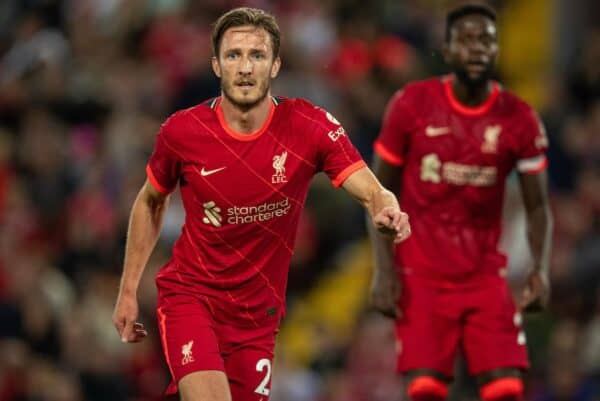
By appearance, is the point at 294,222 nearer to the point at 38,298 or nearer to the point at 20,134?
the point at 38,298

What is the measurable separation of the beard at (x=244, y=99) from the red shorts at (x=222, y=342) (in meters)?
0.93

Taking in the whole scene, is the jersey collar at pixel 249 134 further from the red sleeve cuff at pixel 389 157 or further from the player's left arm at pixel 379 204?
the red sleeve cuff at pixel 389 157

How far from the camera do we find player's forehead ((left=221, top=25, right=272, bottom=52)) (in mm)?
6836

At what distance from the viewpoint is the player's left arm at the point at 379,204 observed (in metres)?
6.24

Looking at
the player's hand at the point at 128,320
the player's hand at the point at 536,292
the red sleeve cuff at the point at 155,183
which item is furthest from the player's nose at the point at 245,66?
the player's hand at the point at 536,292

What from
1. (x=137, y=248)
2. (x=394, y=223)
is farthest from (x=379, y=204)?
(x=137, y=248)

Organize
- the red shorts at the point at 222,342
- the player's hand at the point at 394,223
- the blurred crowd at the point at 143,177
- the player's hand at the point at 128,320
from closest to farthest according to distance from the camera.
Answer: the player's hand at the point at 394,223 → the red shorts at the point at 222,342 → the player's hand at the point at 128,320 → the blurred crowd at the point at 143,177

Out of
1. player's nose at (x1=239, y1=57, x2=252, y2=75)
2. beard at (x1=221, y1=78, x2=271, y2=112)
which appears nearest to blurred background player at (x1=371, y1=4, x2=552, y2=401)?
beard at (x1=221, y1=78, x2=271, y2=112)

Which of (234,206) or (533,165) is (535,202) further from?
(234,206)

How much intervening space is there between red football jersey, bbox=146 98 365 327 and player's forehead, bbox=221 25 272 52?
0.33m

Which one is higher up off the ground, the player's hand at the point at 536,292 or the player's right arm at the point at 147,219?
the player's right arm at the point at 147,219

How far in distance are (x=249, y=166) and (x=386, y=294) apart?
1.69 metres

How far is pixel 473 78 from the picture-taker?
8.20 metres

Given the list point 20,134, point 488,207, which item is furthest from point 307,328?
point 488,207
